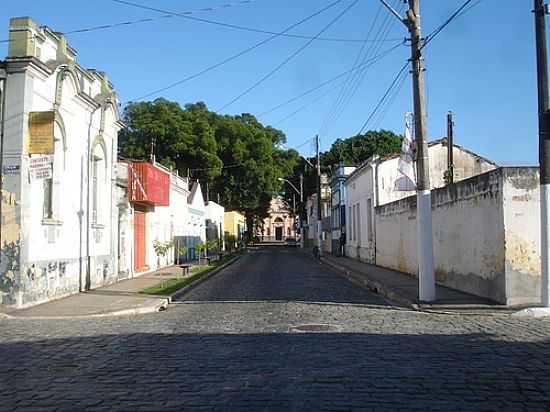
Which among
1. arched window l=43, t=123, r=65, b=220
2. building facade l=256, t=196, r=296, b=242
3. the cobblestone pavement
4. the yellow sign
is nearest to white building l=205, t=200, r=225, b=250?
arched window l=43, t=123, r=65, b=220

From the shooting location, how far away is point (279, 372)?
25.5 feet

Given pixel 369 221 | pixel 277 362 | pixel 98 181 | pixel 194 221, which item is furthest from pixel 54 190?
pixel 194 221

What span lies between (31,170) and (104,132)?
7.41 meters

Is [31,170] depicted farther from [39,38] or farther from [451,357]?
[451,357]

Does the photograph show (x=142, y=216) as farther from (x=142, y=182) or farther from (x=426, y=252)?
(x=426, y=252)

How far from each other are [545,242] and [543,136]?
7.39ft

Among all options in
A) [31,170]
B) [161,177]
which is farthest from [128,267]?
[31,170]

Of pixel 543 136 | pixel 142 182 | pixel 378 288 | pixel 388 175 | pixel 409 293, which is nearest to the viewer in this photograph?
pixel 543 136

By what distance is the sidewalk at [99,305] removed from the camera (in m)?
14.2

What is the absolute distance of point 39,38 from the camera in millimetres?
15773

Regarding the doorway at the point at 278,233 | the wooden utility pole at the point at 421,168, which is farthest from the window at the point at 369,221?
the doorway at the point at 278,233

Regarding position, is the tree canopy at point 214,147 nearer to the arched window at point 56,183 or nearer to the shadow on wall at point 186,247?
the shadow on wall at point 186,247

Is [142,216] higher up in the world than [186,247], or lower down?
higher up

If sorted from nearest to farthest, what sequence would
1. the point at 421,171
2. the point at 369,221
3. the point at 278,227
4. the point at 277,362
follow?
the point at 277,362
the point at 421,171
the point at 369,221
the point at 278,227
